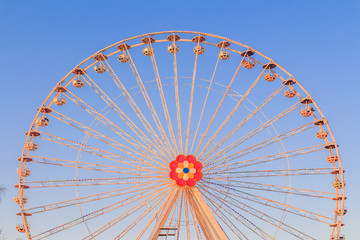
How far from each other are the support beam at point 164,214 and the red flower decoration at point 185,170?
56cm

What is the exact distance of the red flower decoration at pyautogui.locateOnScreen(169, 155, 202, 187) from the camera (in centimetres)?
2398

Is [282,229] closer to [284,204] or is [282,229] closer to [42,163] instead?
[284,204]

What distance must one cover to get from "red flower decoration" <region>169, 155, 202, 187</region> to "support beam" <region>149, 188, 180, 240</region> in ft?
1.84

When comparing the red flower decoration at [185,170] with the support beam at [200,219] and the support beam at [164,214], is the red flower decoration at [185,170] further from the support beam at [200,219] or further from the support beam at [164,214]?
the support beam at [200,219]

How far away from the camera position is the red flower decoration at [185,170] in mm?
23984

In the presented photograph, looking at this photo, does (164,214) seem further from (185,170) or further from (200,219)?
(185,170)

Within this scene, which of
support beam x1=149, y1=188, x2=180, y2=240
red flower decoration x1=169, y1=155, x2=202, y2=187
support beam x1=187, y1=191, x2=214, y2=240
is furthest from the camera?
red flower decoration x1=169, y1=155, x2=202, y2=187

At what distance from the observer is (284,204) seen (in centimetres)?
2469

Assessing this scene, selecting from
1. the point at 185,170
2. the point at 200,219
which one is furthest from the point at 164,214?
the point at 185,170

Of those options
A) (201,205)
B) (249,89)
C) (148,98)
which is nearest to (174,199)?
(201,205)

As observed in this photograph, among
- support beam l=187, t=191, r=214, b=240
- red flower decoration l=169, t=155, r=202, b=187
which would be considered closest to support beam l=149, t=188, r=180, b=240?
red flower decoration l=169, t=155, r=202, b=187

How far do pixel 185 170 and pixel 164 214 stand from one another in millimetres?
2456

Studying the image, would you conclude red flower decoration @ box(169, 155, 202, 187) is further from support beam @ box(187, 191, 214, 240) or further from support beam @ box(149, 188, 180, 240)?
support beam @ box(187, 191, 214, 240)

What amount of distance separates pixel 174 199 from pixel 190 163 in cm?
191
